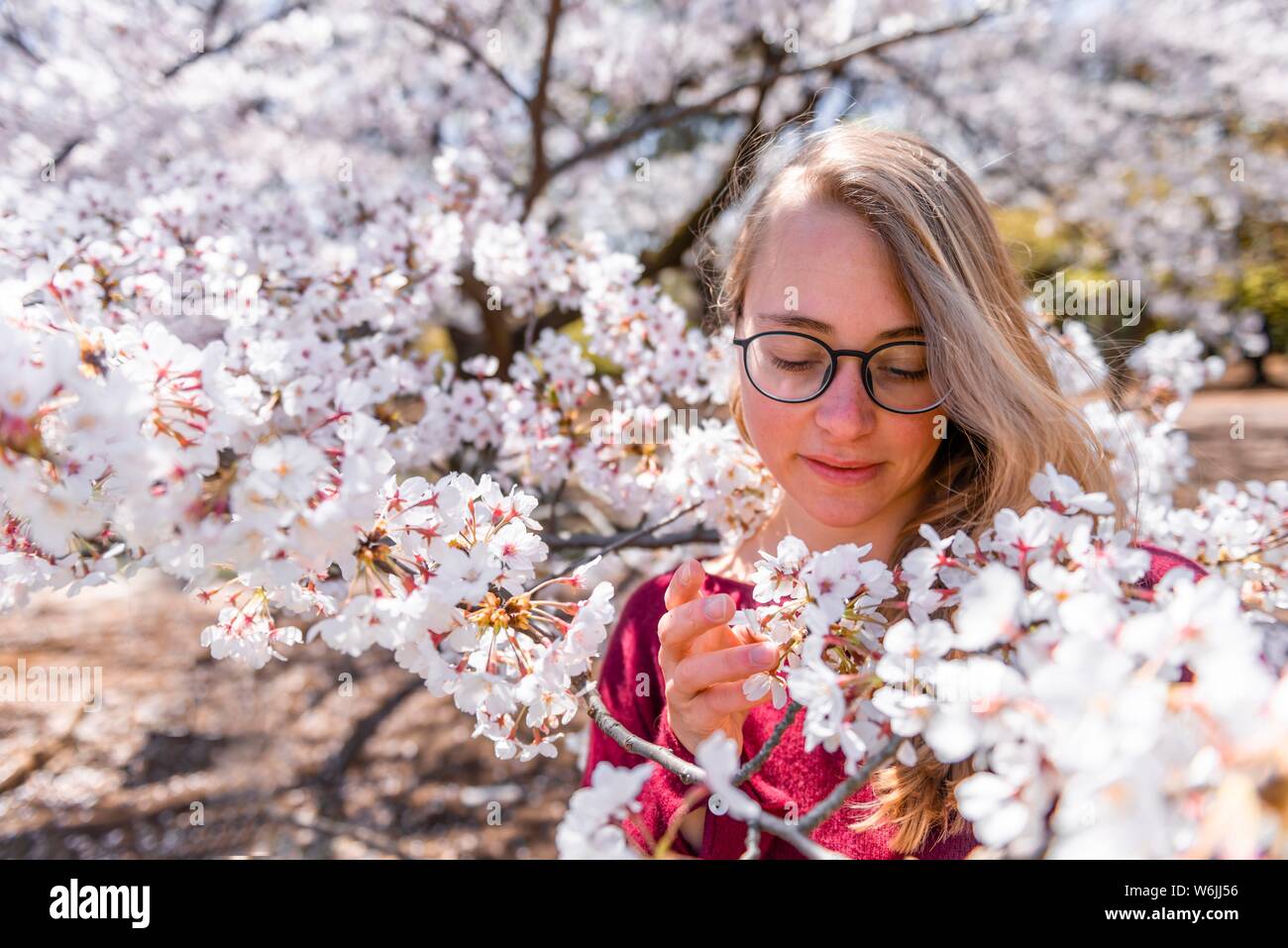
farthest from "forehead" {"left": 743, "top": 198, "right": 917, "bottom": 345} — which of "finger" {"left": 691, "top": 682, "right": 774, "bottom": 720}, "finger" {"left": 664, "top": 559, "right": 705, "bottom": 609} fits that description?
"finger" {"left": 691, "top": 682, "right": 774, "bottom": 720}

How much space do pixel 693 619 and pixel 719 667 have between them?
0.07 meters

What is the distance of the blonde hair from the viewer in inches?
46.0

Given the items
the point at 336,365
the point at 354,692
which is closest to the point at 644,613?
the point at 336,365

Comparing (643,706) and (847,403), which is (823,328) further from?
(643,706)

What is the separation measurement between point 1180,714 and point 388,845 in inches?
126

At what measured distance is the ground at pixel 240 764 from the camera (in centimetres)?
322

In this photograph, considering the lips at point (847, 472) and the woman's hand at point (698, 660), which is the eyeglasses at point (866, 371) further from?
the woman's hand at point (698, 660)

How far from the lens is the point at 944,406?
48.1 inches

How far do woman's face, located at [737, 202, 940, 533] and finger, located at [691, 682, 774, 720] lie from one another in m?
0.40

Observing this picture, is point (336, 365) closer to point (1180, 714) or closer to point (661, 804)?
point (661, 804)

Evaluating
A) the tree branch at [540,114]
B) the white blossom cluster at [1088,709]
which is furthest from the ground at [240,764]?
the white blossom cluster at [1088,709]

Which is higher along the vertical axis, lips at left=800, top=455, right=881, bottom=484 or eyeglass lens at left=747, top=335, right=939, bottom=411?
eyeglass lens at left=747, top=335, right=939, bottom=411

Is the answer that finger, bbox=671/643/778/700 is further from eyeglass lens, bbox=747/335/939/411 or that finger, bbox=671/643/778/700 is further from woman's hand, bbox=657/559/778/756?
eyeglass lens, bbox=747/335/939/411

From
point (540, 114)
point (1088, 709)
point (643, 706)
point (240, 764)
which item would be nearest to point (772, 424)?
point (643, 706)
